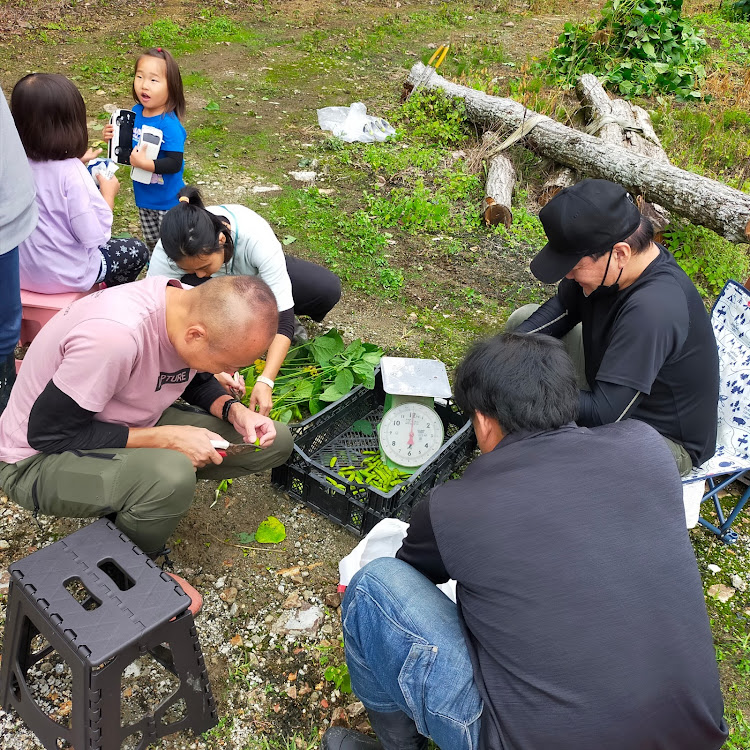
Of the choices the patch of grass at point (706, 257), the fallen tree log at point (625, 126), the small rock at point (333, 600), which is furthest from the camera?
the fallen tree log at point (625, 126)

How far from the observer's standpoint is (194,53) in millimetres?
8125

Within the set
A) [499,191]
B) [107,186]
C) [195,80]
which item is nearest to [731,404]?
[499,191]

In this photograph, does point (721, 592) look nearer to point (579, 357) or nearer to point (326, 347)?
point (579, 357)

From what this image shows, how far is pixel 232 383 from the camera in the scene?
2994mm

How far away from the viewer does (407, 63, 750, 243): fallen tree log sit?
4.91m

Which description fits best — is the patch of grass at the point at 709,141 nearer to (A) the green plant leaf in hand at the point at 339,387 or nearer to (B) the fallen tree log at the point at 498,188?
(B) the fallen tree log at the point at 498,188

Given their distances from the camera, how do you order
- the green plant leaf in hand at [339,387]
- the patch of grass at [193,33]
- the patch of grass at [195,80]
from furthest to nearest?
the patch of grass at [193,33] < the patch of grass at [195,80] < the green plant leaf in hand at [339,387]

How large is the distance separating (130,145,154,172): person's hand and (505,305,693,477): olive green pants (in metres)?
2.33

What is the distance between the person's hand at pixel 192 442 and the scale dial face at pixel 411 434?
89 centimetres

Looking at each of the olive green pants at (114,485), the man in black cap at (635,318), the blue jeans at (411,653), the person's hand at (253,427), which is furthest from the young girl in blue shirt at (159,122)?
the blue jeans at (411,653)

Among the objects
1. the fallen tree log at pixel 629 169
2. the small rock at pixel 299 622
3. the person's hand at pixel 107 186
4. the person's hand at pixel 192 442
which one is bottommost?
the small rock at pixel 299 622

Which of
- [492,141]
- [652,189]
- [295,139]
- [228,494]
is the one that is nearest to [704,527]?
[228,494]

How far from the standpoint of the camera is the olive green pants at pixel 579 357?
9.16ft

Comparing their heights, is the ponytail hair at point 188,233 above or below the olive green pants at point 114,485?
above
